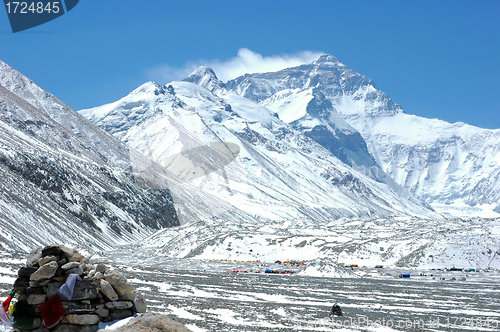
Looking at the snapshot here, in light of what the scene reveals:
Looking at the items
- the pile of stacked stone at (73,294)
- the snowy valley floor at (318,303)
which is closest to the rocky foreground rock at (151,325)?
the pile of stacked stone at (73,294)

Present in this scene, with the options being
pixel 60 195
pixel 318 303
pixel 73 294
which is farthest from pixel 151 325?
pixel 60 195

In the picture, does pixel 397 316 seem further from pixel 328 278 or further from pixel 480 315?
pixel 328 278

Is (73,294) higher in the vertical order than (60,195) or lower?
lower

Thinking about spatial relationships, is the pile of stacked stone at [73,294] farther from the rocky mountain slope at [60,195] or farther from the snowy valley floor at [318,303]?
the rocky mountain slope at [60,195]

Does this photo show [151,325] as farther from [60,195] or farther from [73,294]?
[60,195]

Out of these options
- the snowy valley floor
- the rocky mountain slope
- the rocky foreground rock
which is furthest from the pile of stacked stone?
the rocky mountain slope

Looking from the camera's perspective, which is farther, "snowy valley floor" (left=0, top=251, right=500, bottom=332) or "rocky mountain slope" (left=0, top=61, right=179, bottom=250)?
"rocky mountain slope" (left=0, top=61, right=179, bottom=250)

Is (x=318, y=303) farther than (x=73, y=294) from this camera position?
Yes

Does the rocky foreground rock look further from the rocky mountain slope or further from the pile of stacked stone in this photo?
the rocky mountain slope
